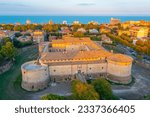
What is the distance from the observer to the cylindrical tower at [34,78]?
35.2m

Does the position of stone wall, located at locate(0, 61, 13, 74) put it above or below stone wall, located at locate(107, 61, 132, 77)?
below

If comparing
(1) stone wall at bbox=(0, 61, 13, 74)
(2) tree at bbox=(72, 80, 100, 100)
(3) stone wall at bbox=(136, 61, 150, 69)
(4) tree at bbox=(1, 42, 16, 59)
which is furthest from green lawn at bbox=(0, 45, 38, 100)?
(3) stone wall at bbox=(136, 61, 150, 69)

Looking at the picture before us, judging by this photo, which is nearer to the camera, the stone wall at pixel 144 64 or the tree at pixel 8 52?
the stone wall at pixel 144 64

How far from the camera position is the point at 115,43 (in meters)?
77.5

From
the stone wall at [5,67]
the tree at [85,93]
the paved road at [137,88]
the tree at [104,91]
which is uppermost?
the tree at [85,93]

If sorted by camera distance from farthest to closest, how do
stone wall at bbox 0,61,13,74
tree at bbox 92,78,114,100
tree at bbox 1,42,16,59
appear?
1. tree at bbox 1,42,16,59
2. stone wall at bbox 0,61,13,74
3. tree at bbox 92,78,114,100

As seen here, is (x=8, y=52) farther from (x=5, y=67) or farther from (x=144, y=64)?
(x=144, y=64)

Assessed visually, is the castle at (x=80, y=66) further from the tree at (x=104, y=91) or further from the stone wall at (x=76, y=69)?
the tree at (x=104, y=91)

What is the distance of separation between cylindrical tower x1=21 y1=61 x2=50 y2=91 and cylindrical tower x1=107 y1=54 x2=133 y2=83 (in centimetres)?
1397

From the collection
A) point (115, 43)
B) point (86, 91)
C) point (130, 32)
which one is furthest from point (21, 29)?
point (86, 91)

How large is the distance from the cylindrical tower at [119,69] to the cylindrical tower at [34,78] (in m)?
14.0

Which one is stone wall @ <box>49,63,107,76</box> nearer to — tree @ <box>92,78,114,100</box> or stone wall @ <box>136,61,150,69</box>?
tree @ <box>92,78,114,100</box>

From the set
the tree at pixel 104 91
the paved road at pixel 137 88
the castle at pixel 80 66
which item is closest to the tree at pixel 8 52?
the castle at pixel 80 66

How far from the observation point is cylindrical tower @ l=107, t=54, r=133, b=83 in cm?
3912
